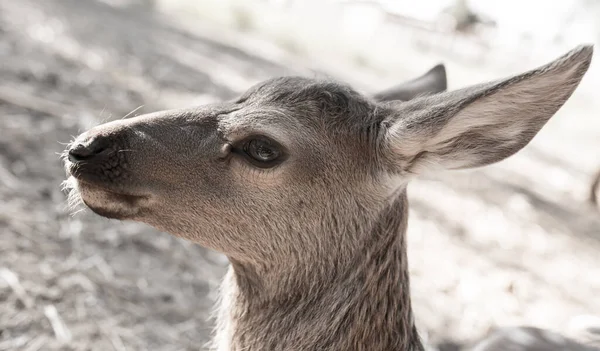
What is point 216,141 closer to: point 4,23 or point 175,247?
point 175,247

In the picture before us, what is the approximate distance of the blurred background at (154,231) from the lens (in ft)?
11.6

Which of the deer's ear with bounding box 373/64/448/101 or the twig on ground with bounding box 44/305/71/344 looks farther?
the twig on ground with bounding box 44/305/71/344

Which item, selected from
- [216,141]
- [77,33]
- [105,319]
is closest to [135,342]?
[105,319]

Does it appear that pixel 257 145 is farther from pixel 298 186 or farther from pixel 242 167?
pixel 298 186

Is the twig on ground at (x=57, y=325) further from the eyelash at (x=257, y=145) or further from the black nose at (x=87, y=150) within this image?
the eyelash at (x=257, y=145)

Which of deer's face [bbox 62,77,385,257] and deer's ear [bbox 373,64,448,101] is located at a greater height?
deer's ear [bbox 373,64,448,101]

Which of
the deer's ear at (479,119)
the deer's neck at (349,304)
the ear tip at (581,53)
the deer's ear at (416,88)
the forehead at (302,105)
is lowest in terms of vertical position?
the deer's neck at (349,304)

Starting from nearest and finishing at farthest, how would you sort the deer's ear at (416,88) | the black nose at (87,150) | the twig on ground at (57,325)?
the black nose at (87,150), the deer's ear at (416,88), the twig on ground at (57,325)

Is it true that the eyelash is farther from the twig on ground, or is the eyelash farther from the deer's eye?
the twig on ground

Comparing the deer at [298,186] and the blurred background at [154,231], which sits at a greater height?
the blurred background at [154,231]

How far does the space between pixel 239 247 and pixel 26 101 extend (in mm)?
4144

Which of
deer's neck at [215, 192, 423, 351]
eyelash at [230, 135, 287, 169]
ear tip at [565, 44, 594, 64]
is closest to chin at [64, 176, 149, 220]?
eyelash at [230, 135, 287, 169]

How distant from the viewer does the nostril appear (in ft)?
6.75

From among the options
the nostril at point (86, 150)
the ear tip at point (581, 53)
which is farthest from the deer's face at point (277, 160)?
the ear tip at point (581, 53)
